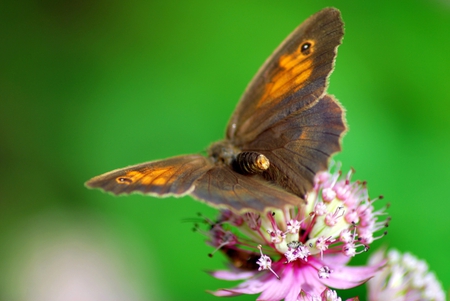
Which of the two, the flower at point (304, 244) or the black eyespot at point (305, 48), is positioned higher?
the black eyespot at point (305, 48)

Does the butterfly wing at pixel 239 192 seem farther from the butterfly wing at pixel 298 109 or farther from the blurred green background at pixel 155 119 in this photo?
the blurred green background at pixel 155 119

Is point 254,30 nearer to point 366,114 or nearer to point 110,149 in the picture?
point 366,114

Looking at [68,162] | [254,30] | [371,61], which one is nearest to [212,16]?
[254,30]

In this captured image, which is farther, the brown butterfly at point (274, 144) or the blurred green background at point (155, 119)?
the blurred green background at point (155, 119)

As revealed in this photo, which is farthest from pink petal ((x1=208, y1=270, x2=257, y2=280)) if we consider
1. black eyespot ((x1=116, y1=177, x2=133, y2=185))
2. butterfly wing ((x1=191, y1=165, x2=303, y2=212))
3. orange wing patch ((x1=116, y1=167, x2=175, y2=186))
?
black eyespot ((x1=116, y1=177, x2=133, y2=185))

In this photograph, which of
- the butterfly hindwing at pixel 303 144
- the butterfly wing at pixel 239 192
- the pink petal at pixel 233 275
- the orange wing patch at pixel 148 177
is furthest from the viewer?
the pink petal at pixel 233 275

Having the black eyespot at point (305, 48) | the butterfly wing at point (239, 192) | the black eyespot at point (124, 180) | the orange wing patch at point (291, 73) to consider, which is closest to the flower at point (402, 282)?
the butterfly wing at point (239, 192)

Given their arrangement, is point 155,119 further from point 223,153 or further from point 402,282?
point 402,282
